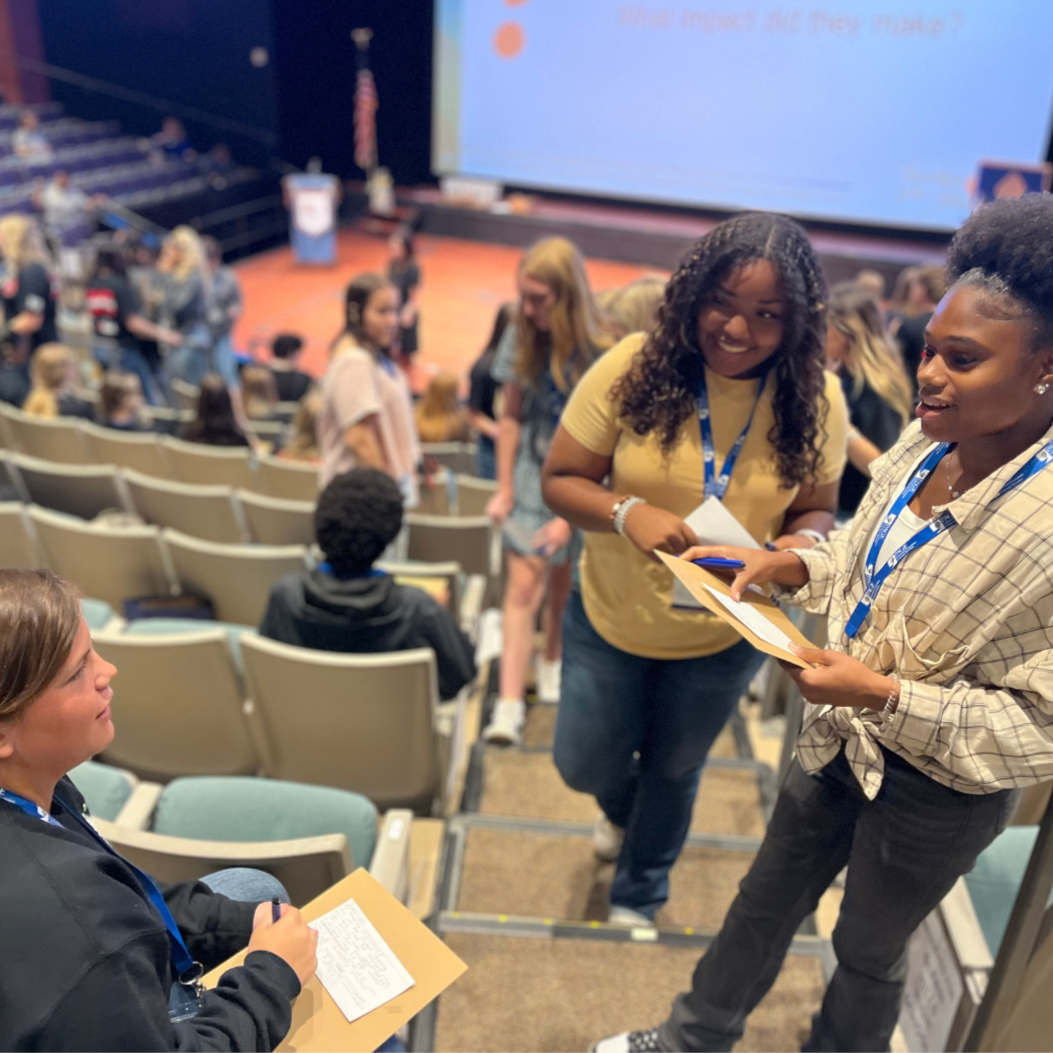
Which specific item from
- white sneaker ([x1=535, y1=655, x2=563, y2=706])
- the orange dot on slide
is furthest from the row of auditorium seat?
the orange dot on slide

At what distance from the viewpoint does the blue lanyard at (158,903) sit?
3.16ft

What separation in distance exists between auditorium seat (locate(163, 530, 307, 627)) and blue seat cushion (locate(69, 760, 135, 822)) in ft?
3.03

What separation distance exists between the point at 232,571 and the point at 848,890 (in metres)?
2.00

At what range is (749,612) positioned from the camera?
1238mm

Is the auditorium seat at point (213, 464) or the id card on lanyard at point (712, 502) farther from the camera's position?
the auditorium seat at point (213, 464)

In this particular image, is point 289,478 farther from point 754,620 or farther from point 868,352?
Result: point 754,620

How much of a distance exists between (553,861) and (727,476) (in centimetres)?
111

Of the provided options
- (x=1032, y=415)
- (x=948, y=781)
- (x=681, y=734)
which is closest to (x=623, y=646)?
(x=681, y=734)

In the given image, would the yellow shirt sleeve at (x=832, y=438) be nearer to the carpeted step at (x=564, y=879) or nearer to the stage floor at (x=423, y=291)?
the carpeted step at (x=564, y=879)

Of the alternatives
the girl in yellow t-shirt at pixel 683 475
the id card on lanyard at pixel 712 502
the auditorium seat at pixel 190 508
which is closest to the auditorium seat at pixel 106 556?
the auditorium seat at pixel 190 508

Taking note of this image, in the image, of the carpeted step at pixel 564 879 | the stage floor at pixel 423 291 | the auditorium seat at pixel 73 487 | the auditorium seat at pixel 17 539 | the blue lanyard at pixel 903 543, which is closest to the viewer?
the blue lanyard at pixel 903 543

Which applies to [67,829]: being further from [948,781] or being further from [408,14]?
[408,14]

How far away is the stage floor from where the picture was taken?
8.38 m

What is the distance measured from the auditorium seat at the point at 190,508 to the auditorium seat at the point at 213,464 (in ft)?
1.50
